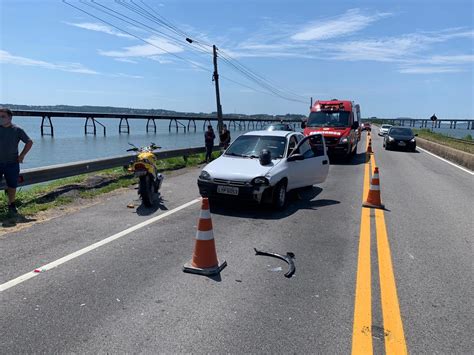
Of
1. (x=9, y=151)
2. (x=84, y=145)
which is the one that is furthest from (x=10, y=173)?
(x=84, y=145)

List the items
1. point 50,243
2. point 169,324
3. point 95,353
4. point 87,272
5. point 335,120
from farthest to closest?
1. point 335,120
2. point 50,243
3. point 87,272
4. point 169,324
5. point 95,353

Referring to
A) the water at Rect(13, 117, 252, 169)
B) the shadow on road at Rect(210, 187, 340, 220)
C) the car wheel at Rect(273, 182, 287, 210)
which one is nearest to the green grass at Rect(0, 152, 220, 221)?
the shadow on road at Rect(210, 187, 340, 220)

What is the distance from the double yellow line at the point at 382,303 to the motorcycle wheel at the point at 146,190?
428cm

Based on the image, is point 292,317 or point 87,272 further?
point 87,272

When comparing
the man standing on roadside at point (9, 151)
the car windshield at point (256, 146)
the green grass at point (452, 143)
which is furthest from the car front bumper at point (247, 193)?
the green grass at point (452, 143)

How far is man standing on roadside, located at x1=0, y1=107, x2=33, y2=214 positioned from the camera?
7191 millimetres

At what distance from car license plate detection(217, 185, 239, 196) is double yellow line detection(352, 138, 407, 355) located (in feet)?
Result: 8.09

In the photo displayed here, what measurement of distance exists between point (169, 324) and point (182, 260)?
5.38ft

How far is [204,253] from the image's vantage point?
484cm

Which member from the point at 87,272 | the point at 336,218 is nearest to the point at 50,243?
the point at 87,272

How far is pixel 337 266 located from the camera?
5.08m

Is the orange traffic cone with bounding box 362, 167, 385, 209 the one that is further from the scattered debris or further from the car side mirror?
the scattered debris

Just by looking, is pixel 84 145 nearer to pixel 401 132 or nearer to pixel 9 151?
pixel 401 132

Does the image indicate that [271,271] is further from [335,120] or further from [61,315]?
[335,120]
